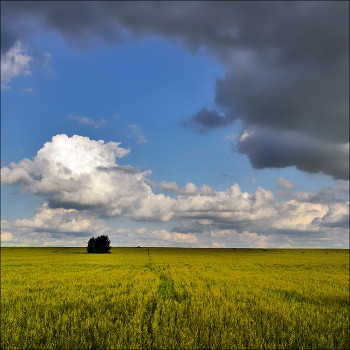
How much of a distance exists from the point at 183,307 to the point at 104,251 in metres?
90.7

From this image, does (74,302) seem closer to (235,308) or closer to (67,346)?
(67,346)

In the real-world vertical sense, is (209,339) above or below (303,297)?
above

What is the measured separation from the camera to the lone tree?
9381 centimetres

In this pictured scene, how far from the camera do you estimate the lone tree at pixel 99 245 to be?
308 ft

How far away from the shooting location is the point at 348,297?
14.2 metres

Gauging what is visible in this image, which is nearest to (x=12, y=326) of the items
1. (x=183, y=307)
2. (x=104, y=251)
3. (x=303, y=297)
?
Answer: (x=183, y=307)

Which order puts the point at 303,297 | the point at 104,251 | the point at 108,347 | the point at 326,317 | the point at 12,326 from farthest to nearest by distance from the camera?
1. the point at 104,251
2. the point at 303,297
3. the point at 326,317
4. the point at 12,326
5. the point at 108,347

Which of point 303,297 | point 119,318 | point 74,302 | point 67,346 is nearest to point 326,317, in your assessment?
point 303,297

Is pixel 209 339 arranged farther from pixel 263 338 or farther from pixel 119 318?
pixel 119 318

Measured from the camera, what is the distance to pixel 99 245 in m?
94.4

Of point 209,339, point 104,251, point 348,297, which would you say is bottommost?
point 104,251

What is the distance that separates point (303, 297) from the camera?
44.8 feet

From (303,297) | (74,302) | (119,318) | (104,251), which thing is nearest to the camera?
(119,318)

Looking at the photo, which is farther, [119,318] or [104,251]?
[104,251]
